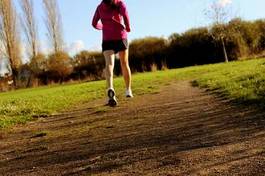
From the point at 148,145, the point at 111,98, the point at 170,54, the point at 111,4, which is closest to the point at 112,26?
the point at 111,4

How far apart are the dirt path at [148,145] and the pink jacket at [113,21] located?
225 cm

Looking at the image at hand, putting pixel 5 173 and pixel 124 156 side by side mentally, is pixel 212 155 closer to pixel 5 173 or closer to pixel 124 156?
pixel 124 156

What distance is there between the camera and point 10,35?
5134 cm

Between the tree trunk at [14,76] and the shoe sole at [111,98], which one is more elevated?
the tree trunk at [14,76]

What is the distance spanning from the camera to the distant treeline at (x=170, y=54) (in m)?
42.4

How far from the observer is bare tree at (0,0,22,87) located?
165 feet

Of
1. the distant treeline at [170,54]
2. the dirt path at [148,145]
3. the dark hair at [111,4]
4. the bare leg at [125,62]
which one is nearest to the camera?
the dirt path at [148,145]

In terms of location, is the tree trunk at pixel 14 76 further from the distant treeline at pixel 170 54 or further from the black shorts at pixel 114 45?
the black shorts at pixel 114 45

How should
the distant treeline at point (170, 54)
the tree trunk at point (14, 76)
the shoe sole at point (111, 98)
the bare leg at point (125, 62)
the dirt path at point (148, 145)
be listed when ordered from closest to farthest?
1. the dirt path at point (148, 145)
2. the shoe sole at point (111, 98)
3. the bare leg at point (125, 62)
4. the distant treeline at point (170, 54)
5. the tree trunk at point (14, 76)

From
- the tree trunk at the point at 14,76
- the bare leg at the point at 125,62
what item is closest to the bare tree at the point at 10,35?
the tree trunk at the point at 14,76

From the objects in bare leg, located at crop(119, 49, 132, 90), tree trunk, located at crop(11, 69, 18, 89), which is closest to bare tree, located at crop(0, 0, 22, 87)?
tree trunk, located at crop(11, 69, 18, 89)

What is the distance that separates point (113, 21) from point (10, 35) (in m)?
44.1

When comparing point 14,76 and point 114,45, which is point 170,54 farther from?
point 114,45

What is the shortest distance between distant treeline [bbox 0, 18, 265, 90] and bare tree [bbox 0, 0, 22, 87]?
2626mm
